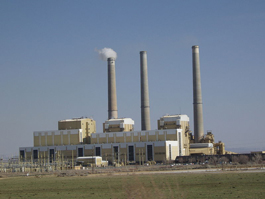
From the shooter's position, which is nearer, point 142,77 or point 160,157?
point 160,157

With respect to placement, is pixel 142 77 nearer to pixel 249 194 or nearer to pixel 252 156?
pixel 252 156

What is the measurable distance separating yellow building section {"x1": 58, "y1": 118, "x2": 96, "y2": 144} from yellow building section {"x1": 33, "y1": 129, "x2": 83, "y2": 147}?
7.32 feet

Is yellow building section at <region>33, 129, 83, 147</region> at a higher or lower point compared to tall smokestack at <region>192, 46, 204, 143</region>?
lower

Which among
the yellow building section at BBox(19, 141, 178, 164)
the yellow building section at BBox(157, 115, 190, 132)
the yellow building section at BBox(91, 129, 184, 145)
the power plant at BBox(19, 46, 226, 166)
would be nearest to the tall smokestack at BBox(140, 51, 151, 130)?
the power plant at BBox(19, 46, 226, 166)

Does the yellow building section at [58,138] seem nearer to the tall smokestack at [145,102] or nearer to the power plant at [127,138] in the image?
the power plant at [127,138]

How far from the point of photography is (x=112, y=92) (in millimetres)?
134750

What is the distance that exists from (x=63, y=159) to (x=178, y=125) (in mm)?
32498

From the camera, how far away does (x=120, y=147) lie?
126688 millimetres

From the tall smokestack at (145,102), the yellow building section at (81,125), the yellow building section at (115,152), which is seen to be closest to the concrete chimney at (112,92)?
the yellow building section at (81,125)

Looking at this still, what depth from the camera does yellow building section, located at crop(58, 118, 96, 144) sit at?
13450cm

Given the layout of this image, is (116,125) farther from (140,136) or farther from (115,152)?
(115,152)

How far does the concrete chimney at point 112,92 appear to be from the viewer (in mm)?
134750

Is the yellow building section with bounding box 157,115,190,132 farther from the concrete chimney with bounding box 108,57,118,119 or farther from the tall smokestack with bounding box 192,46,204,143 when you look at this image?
the concrete chimney with bounding box 108,57,118,119

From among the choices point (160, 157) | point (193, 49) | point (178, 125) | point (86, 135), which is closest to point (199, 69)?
point (193, 49)
